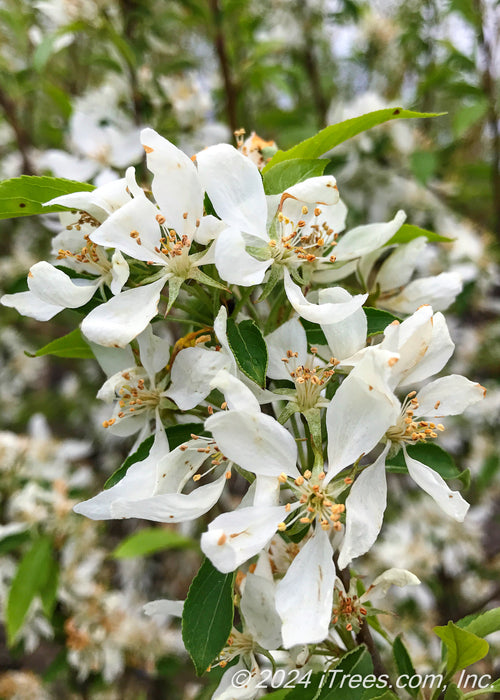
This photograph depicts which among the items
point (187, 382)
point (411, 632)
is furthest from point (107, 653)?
point (187, 382)

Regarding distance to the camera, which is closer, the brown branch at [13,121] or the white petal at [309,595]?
the white petal at [309,595]

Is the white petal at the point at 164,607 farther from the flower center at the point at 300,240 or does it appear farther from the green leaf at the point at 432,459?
the flower center at the point at 300,240

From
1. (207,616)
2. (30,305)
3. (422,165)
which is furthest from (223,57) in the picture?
(207,616)

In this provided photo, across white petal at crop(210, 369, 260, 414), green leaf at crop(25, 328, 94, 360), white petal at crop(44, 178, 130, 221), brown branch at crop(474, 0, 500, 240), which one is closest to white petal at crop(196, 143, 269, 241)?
white petal at crop(44, 178, 130, 221)

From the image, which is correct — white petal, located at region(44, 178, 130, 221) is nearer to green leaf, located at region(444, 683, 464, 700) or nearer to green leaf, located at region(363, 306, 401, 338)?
green leaf, located at region(363, 306, 401, 338)

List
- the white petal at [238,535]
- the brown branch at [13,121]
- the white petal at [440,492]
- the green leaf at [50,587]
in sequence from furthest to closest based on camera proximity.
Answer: the brown branch at [13,121]
the green leaf at [50,587]
the white petal at [440,492]
the white petal at [238,535]

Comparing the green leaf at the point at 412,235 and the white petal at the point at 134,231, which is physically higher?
the white petal at the point at 134,231

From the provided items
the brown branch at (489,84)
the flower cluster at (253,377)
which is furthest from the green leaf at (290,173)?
the brown branch at (489,84)

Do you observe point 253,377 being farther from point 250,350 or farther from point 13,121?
point 13,121
